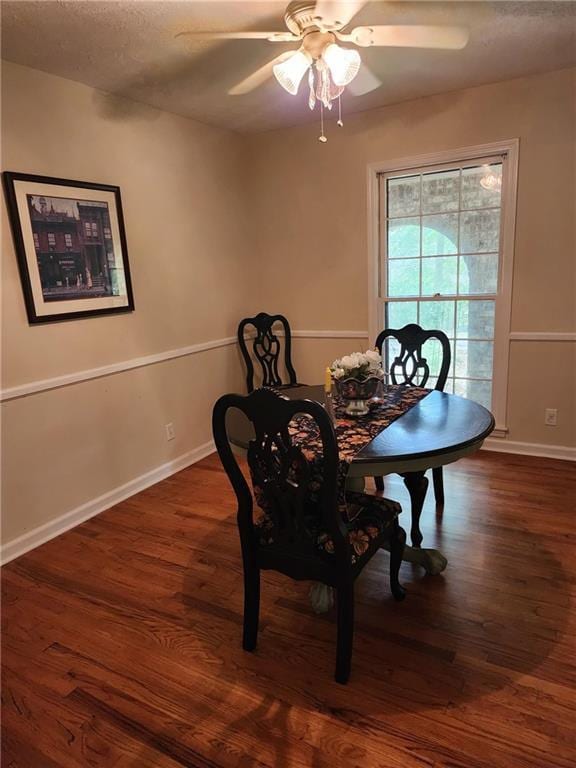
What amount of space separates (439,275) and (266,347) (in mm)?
1535

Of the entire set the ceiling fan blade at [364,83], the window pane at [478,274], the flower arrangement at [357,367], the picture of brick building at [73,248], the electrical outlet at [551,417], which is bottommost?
the electrical outlet at [551,417]

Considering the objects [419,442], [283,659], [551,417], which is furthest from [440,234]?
[283,659]

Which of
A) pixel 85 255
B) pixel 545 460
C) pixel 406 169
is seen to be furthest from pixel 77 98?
pixel 545 460

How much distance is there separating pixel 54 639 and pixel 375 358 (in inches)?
69.6

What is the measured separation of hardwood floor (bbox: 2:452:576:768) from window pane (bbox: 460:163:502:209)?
2.08 metres

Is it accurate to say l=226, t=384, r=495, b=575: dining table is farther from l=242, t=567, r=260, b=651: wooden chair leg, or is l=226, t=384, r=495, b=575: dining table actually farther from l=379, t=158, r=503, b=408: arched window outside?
l=379, t=158, r=503, b=408: arched window outside

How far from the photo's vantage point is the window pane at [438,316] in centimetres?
355

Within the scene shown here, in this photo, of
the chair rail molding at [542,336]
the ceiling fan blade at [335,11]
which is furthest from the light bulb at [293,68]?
the chair rail molding at [542,336]

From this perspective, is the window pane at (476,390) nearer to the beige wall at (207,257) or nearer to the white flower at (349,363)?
the beige wall at (207,257)

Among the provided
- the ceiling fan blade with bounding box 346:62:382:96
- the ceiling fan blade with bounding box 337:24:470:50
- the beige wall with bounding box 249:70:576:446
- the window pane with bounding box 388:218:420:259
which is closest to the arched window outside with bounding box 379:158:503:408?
the window pane with bounding box 388:218:420:259

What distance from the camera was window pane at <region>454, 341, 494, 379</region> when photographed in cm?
347

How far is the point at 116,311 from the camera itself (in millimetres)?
2961

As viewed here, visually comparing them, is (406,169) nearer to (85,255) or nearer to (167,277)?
(167,277)

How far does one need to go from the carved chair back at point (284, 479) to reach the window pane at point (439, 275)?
92.6 inches
